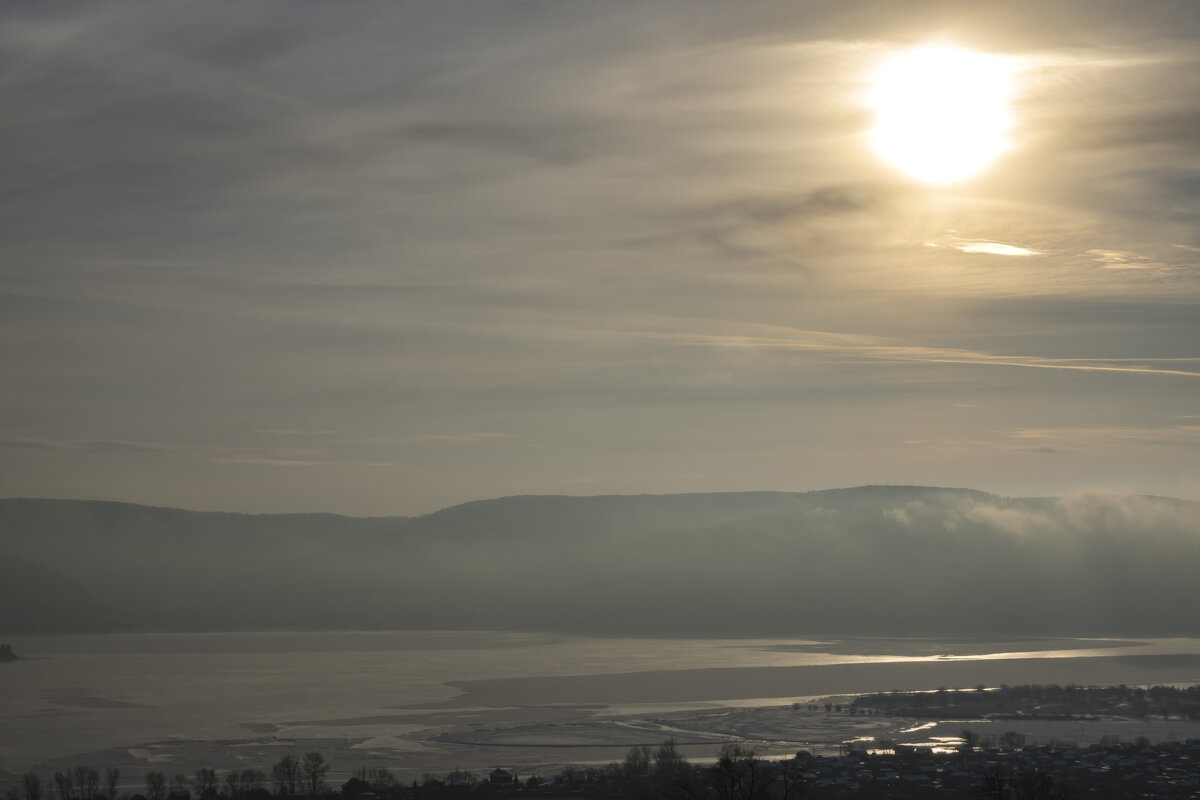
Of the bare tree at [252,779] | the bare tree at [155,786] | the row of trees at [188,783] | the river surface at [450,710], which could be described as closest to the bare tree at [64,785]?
the row of trees at [188,783]

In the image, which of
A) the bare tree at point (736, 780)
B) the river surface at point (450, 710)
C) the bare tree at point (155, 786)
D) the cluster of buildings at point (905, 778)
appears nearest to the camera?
the bare tree at point (736, 780)

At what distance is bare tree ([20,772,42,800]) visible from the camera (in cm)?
7369

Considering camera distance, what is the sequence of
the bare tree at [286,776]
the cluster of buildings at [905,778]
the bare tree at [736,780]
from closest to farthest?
the bare tree at [736,780] < the cluster of buildings at [905,778] < the bare tree at [286,776]

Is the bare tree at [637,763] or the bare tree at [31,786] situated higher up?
the bare tree at [637,763]

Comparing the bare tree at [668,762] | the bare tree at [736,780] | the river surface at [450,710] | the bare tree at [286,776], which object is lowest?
the river surface at [450,710]

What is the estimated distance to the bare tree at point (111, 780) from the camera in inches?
2960

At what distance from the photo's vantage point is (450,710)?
12962cm

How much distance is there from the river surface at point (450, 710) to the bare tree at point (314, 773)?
124cm

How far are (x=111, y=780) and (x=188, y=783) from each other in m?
5.05

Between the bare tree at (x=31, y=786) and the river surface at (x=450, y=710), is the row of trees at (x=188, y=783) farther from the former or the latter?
the river surface at (x=450, y=710)

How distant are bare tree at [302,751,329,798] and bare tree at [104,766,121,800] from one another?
11.5 metres

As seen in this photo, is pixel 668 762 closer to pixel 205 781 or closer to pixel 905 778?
pixel 905 778

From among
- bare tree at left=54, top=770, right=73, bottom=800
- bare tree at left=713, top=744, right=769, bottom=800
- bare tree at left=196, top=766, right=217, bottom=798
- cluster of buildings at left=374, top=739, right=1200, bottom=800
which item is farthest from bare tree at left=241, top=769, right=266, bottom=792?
bare tree at left=713, top=744, right=769, bottom=800

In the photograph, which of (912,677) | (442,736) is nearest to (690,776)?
(442,736)
